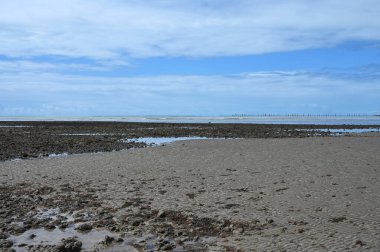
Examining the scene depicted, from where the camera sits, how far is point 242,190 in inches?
552

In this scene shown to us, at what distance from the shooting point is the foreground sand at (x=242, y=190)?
8.88 metres

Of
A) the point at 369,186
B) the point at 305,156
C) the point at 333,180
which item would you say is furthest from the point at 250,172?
the point at 305,156

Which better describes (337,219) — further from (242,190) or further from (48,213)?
(48,213)

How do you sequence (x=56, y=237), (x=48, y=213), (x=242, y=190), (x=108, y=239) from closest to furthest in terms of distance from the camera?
(x=108, y=239)
(x=56, y=237)
(x=48, y=213)
(x=242, y=190)

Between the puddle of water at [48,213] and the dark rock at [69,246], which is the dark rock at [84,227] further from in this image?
the puddle of water at [48,213]

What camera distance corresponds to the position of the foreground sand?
8883 millimetres

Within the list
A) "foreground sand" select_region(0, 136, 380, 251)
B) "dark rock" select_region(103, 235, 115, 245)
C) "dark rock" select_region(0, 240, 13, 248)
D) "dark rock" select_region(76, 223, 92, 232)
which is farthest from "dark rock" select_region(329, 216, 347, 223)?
"dark rock" select_region(0, 240, 13, 248)

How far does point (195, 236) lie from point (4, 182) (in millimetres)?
10011

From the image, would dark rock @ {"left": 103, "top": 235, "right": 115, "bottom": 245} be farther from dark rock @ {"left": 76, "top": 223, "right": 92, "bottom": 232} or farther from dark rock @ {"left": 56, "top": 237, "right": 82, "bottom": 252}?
dark rock @ {"left": 76, "top": 223, "right": 92, "bottom": 232}

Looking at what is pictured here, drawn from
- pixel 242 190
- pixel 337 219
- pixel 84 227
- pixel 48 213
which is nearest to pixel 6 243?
pixel 84 227

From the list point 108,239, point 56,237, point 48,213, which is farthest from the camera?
point 48,213

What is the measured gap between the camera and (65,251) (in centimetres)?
822

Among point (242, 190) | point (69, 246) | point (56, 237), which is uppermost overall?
point (242, 190)

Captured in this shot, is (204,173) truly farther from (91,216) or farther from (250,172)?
(91,216)
